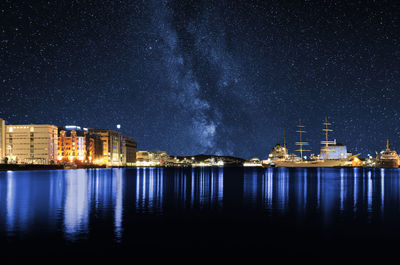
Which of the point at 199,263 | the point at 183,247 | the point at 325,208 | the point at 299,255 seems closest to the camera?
the point at 199,263

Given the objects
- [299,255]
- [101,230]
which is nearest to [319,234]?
[299,255]

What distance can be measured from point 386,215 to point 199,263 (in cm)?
2100

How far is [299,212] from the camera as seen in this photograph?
33.7m

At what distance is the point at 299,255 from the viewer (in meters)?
18.8

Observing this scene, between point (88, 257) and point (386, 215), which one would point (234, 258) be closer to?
point (88, 257)

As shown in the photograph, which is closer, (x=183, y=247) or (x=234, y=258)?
(x=234, y=258)

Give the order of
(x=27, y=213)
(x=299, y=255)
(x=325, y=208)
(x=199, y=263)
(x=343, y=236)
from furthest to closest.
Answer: (x=325, y=208) → (x=27, y=213) → (x=343, y=236) → (x=299, y=255) → (x=199, y=263)

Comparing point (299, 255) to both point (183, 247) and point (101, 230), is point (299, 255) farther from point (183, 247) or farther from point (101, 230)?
point (101, 230)

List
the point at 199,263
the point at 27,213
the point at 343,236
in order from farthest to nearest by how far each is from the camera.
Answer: the point at 27,213 < the point at 343,236 < the point at 199,263

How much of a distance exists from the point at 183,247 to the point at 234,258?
3.20 metres

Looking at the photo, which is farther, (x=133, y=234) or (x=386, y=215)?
(x=386, y=215)

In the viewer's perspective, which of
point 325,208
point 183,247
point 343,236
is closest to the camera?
point 183,247

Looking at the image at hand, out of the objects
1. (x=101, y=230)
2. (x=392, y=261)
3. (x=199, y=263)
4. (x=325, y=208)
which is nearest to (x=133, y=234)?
(x=101, y=230)

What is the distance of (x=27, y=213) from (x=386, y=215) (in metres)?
28.0
